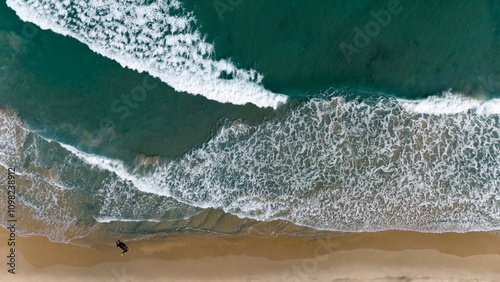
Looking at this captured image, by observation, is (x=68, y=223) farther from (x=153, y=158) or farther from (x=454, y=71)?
(x=454, y=71)

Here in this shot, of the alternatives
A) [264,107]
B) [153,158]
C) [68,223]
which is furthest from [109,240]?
[264,107]

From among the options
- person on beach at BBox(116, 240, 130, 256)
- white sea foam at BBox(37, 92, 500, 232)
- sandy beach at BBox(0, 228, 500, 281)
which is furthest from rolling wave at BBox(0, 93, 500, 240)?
person on beach at BBox(116, 240, 130, 256)

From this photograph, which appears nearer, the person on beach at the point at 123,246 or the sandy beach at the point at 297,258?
the sandy beach at the point at 297,258

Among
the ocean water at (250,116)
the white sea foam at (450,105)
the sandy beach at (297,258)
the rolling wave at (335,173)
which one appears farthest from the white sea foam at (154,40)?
the sandy beach at (297,258)

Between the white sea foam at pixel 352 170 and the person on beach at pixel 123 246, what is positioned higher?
the white sea foam at pixel 352 170

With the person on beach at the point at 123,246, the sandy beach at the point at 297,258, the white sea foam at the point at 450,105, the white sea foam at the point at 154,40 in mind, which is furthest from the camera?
the white sea foam at the point at 154,40

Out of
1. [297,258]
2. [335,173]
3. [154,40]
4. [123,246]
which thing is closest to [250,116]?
[335,173]

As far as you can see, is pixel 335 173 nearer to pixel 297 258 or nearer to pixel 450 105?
pixel 297 258

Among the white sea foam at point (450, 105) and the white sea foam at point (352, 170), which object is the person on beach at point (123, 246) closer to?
the white sea foam at point (352, 170)
